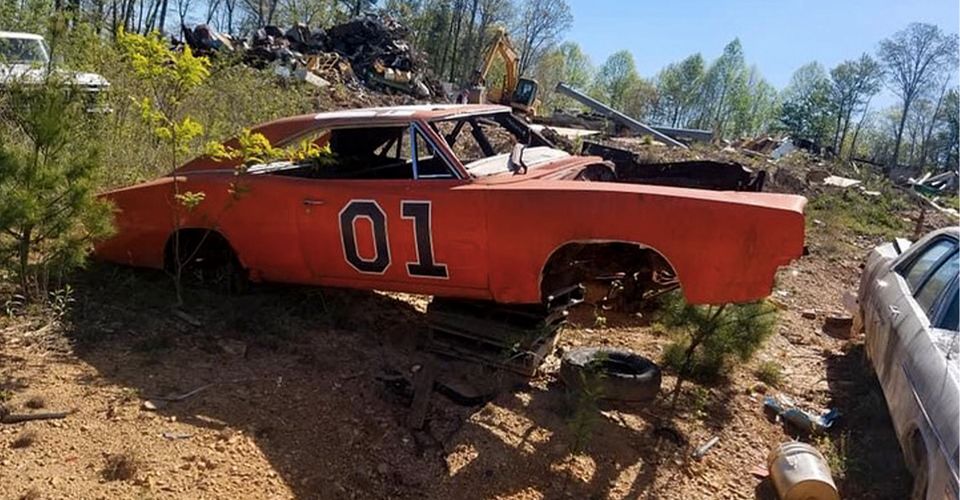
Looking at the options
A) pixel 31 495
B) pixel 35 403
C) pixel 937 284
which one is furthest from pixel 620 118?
pixel 31 495

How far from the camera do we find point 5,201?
372 cm

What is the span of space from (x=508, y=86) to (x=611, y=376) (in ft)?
69.2

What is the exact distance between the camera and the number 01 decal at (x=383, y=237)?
155 inches

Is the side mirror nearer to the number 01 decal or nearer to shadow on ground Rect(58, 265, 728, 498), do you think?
the number 01 decal

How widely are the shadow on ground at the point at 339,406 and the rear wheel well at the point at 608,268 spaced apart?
0.68 m

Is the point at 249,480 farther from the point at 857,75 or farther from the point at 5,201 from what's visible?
the point at 857,75

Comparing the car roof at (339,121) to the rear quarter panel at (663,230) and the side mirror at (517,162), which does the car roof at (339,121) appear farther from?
the rear quarter panel at (663,230)

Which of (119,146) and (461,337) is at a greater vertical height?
(119,146)

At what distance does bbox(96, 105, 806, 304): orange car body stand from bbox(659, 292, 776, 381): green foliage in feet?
2.76

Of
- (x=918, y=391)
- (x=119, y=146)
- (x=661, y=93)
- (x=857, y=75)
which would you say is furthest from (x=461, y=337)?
(x=661, y=93)

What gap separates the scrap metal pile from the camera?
18.3 metres

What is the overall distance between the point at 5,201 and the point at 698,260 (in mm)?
3759

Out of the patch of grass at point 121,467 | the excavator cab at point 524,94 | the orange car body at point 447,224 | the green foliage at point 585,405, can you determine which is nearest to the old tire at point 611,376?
the green foliage at point 585,405

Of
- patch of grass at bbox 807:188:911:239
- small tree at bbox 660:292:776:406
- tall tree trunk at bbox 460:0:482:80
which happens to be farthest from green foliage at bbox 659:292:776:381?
tall tree trunk at bbox 460:0:482:80
